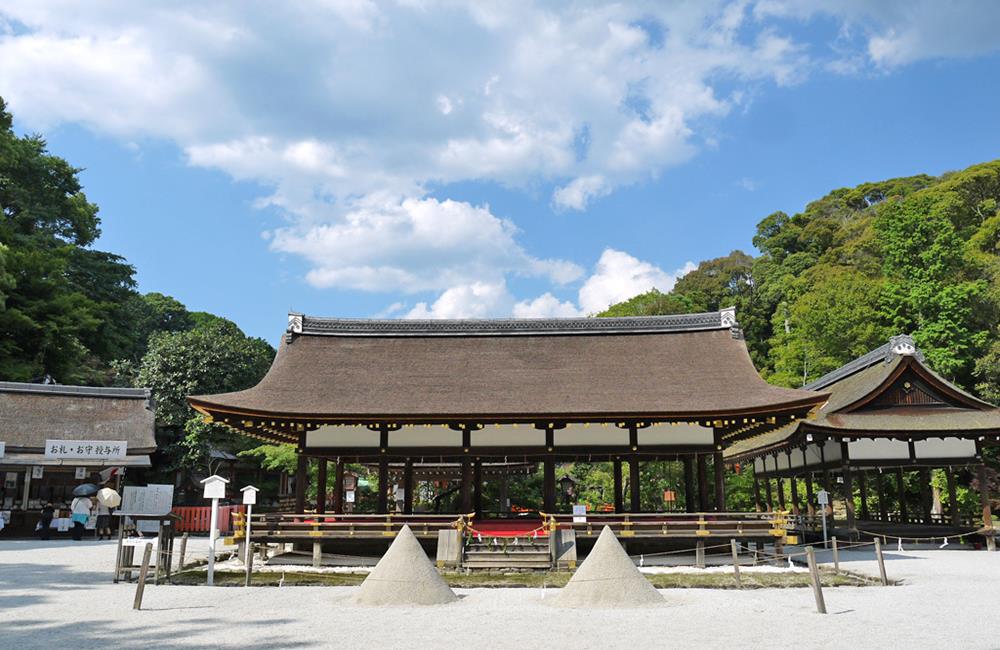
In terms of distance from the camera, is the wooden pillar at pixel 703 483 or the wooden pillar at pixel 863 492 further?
the wooden pillar at pixel 863 492

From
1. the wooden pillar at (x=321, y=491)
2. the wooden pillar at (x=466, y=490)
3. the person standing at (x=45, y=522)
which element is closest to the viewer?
the wooden pillar at (x=466, y=490)

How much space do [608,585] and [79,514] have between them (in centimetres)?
2137

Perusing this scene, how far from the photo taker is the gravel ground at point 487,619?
8562mm

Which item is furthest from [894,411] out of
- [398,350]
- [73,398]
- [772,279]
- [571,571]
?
[772,279]

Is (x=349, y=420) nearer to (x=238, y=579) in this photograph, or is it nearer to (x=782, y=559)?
(x=238, y=579)

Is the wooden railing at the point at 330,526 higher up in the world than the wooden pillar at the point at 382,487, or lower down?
lower down

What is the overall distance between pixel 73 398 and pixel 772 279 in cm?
5115

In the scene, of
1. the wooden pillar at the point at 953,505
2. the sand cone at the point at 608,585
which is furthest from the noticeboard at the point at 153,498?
the wooden pillar at the point at 953,505

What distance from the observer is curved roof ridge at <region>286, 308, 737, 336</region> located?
22562 mm

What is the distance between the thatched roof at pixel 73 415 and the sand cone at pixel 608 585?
890 inches

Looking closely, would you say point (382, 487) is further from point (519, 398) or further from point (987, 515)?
point (987, 515)

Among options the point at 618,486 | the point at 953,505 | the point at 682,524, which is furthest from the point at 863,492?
the point at 682,524

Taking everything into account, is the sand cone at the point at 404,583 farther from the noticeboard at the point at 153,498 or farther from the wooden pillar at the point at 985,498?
the wooden pillar at the point at 985,498

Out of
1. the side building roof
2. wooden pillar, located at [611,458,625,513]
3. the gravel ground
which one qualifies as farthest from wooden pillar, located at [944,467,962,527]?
wooden pillar, located at [611,458,625,513]
